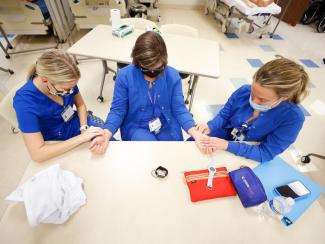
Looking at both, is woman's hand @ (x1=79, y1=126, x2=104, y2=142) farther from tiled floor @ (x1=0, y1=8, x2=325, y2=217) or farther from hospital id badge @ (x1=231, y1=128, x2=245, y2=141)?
tiled floor @ (x1=0, y1=8, x2=325, y2=217)

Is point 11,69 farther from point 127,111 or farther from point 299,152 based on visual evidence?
point 299,152

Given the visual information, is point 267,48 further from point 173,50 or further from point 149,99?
point 149,99

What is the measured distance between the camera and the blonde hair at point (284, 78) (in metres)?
0.94

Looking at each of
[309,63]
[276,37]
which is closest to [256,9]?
[276,37]

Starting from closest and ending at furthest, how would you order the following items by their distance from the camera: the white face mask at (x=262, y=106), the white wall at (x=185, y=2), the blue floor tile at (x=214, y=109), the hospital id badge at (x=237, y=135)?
the white face mask at (x=262, y=106) → the hospital id badge at (x=237, y=135) → the blue floor tile at (x=214, y=109) → the white wall at (x=185, y=2)

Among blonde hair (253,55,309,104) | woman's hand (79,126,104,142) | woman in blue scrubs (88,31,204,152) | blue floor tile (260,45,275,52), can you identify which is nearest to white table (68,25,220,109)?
woman in blue scrubs (88,31,204,152)

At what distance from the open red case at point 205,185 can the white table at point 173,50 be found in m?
1.00

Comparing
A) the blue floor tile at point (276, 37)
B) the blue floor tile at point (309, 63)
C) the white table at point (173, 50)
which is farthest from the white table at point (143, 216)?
the blue floor tile at point (276, 37)

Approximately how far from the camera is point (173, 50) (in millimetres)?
1948

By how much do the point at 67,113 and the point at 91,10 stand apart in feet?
8.50

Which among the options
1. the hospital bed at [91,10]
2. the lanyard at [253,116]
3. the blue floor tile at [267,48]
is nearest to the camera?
the lanyard at [253,116]

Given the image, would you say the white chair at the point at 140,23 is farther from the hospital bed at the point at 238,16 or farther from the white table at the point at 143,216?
the hospital bed at the point at 238,16

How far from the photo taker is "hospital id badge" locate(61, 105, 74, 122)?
1.24 metres

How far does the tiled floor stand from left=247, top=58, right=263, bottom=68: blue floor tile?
0.12 feet
